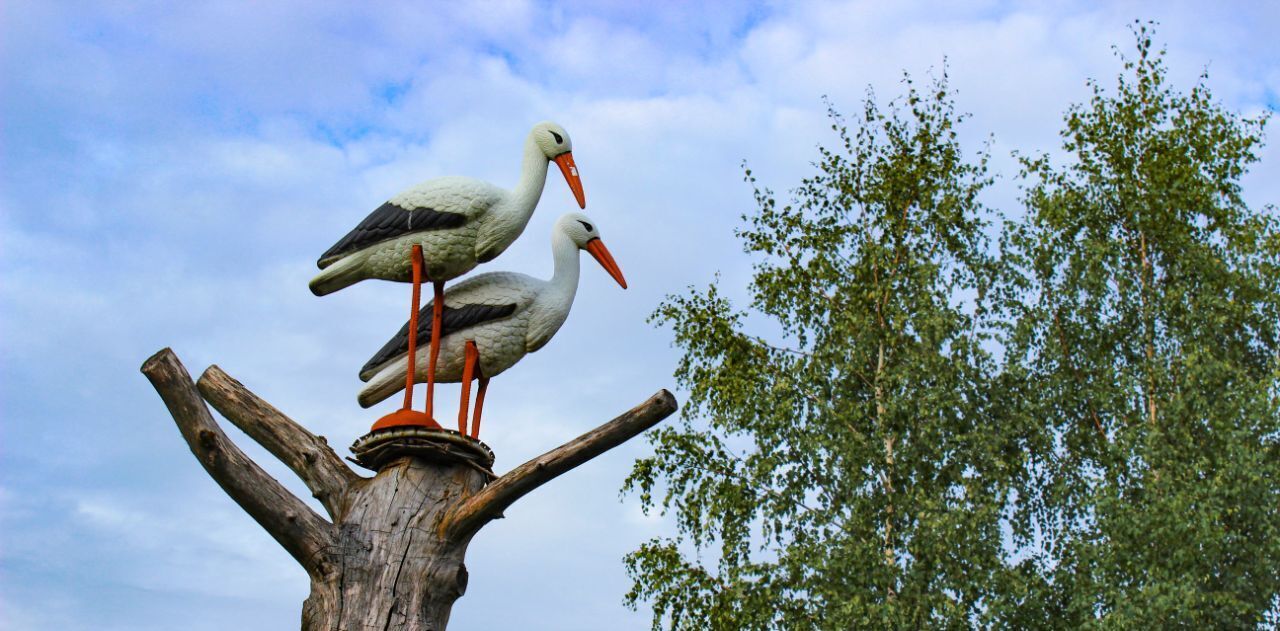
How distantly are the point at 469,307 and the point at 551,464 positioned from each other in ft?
4.19

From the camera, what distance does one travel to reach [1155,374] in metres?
12.3

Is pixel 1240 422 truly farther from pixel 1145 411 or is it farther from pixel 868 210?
pixel 868 210

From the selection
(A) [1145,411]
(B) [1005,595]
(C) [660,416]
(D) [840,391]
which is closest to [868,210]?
(D) [840,391]

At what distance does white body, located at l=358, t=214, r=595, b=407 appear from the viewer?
5930 mm

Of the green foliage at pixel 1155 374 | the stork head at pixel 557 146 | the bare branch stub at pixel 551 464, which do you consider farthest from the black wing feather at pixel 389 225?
the green foliage at pixel 1155 374

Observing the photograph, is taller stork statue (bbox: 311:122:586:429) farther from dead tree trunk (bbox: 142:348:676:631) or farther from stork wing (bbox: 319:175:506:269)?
dead tree trunk (bbox: 142:348:676:631)

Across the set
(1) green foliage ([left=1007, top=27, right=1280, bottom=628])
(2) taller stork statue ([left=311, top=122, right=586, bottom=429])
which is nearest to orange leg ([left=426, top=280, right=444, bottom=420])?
(2) taller stork statue ([left=311, top=122, right=586, bottom=429])

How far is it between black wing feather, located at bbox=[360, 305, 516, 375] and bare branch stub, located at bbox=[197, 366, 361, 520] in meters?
0.76

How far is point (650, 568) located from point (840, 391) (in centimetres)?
255

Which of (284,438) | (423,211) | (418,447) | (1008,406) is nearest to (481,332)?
(423,211)

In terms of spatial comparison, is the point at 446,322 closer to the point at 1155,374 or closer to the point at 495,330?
the point at 495,330

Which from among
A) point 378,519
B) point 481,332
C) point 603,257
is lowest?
point 378,519

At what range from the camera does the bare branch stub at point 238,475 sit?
4.91 m

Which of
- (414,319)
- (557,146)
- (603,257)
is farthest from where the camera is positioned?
(603,257)
